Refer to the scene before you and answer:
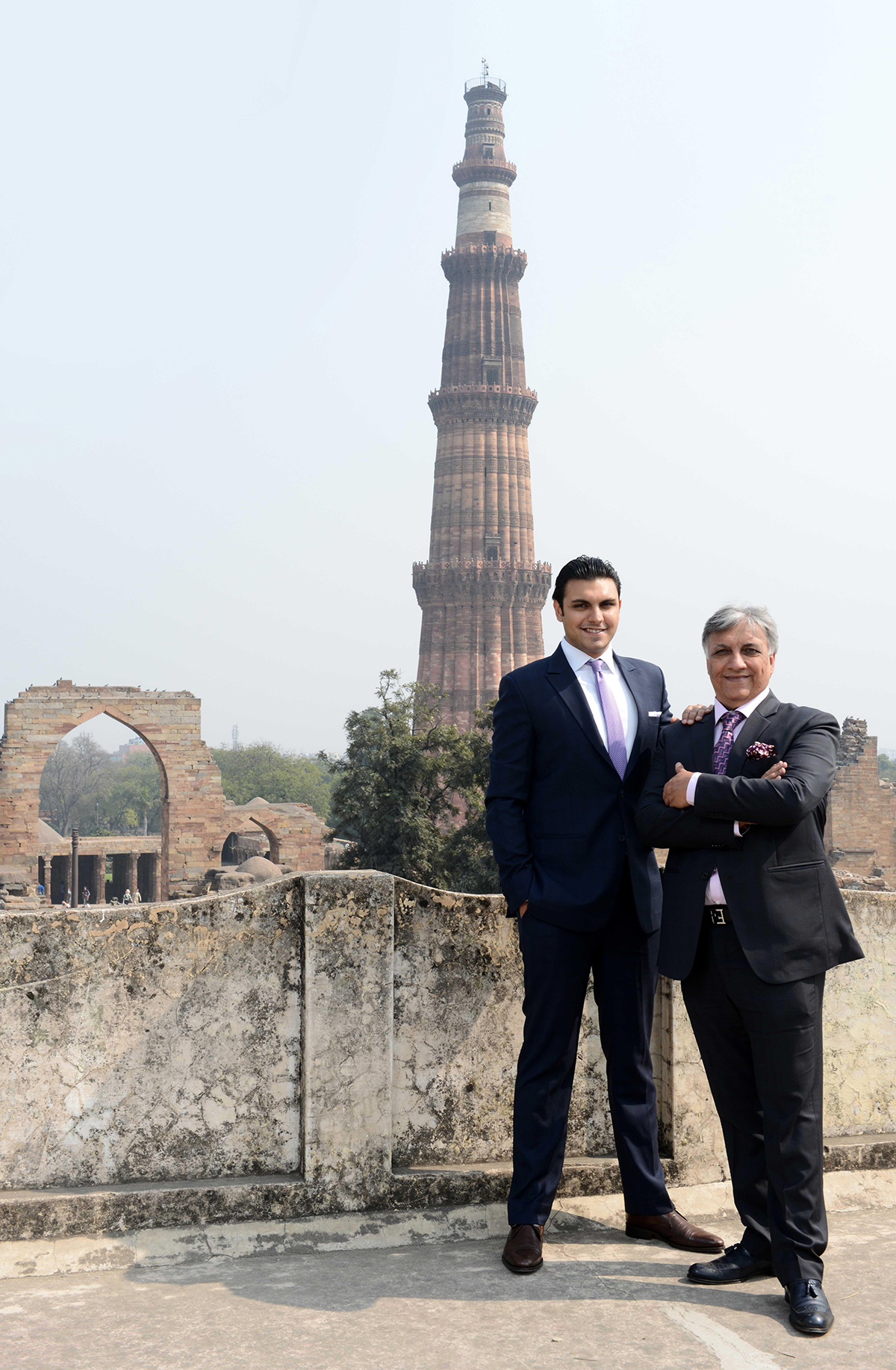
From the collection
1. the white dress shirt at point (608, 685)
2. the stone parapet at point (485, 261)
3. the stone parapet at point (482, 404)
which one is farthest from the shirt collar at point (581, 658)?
the stone parapet at point (485, 261)

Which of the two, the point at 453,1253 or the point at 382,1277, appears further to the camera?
the point at 453,1253

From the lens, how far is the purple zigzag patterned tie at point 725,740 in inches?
97.8

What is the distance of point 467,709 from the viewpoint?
135ft

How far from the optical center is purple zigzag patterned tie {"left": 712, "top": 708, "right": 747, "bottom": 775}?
2484mm

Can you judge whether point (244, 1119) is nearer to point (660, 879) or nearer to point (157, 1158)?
point (157, 1158)

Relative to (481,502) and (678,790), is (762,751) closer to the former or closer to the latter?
(678,790)

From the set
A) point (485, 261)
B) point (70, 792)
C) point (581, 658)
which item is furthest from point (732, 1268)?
point (70, 792)

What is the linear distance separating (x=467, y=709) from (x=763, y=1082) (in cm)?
3897

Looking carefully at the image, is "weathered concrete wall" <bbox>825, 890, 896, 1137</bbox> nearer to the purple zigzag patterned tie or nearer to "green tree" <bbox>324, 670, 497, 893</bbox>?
the purple zigzag patterned tie

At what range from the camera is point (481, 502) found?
41.6 meters

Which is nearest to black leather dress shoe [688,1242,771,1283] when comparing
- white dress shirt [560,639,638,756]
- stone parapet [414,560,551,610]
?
white dress shirt [560,639,638,756]

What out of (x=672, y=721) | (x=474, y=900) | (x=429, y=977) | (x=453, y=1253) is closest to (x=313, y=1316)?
(x=453, y=1253)

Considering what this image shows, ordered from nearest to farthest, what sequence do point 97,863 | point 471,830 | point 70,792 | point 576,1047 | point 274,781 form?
point 576,1047, point 471,830, point 97,863, point 274,781, point 70,792

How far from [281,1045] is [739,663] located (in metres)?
1.35
